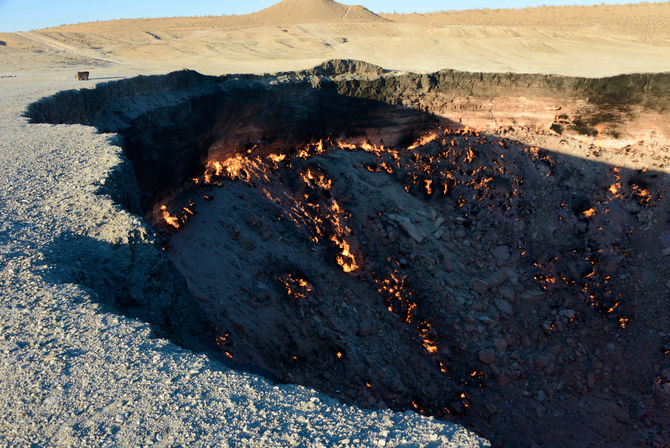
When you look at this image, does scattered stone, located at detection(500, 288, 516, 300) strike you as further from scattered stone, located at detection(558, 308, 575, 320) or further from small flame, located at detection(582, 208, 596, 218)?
small flame, located at detection(582, 208, 596, 218)

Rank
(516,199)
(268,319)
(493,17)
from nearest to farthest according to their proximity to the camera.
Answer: (268,319) < (516,199) < (493,17)

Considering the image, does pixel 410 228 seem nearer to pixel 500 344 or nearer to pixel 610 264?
pixel 500 344

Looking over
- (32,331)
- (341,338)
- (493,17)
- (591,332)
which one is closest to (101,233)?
(32,331)

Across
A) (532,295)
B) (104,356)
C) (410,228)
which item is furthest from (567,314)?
(104,356)

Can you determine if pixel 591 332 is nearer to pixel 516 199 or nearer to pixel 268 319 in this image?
pixel 516 199

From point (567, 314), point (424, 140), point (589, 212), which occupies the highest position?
point (424, 140)

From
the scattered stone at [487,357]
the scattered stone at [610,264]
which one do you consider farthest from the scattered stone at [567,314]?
the scattered stone at [487,357]

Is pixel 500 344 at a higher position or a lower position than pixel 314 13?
lower
